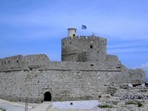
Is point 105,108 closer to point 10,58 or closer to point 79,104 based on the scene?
point 79,104

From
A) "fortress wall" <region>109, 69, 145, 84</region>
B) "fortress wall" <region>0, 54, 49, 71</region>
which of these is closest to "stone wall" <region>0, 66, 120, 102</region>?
"fortress wall" <region>0, 54, 49, 71</region>

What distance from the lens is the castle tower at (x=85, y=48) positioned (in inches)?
1537

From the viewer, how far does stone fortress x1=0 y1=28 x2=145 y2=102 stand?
115 ft


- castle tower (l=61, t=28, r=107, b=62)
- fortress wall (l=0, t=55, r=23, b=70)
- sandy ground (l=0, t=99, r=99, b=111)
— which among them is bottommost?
sandy ground (l=0, t=99, r=99, b=111)

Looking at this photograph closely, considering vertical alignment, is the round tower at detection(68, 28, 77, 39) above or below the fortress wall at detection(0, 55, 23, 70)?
above

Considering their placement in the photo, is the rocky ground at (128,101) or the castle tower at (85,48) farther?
the castle tower at (85,48)

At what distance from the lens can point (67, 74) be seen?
35.5 metres

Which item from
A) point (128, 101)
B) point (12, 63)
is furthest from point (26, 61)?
point (128, 101)

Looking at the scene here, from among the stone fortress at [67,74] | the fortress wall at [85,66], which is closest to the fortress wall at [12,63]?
the stone fortress at [67,74]

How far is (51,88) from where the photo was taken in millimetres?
34781

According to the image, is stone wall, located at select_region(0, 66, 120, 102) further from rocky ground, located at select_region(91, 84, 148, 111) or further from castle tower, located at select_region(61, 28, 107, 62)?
rocky ground, located at select_region(91, 84, 148, 111)

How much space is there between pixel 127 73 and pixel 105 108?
12.4 meters

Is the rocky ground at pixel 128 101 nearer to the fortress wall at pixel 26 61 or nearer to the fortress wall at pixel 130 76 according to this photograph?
the fortress wall at pixel 130 76

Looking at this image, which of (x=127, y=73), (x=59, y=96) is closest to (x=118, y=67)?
(x=127, y=73)
